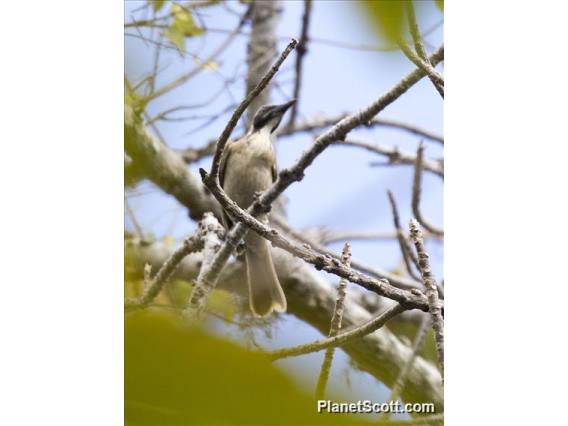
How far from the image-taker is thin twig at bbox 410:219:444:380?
1139mm

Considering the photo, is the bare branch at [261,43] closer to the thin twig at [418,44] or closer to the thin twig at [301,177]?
the thin twig at [301,177]

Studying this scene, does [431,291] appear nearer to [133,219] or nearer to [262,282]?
[262,282]

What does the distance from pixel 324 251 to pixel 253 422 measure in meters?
0.69

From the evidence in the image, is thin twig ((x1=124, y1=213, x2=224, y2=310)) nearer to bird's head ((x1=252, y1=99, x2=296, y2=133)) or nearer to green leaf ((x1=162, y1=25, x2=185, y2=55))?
bird's head ((x1=252, y1=99, x2=296, y2=133))

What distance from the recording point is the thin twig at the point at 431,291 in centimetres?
114

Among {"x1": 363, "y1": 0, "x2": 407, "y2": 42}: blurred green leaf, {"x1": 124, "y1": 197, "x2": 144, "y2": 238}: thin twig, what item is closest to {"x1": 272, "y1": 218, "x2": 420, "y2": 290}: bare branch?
{"x1": 124, "y1": 197, "x2": 144, "y2": 238}: thin twig

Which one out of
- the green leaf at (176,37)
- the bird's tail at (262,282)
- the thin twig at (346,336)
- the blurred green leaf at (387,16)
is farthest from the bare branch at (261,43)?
the blurred green leaf at (387,16)

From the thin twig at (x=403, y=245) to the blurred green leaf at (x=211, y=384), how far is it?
2.07 feet

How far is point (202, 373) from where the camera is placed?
2.23 feet

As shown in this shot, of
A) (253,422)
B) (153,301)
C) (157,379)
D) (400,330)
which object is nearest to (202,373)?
(253,422)

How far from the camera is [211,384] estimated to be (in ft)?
2.23

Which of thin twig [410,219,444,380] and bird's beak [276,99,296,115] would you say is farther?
bird's beak [276,99,296,115]

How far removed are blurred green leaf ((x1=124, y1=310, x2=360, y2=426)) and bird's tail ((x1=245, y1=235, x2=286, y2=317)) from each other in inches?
25.2
